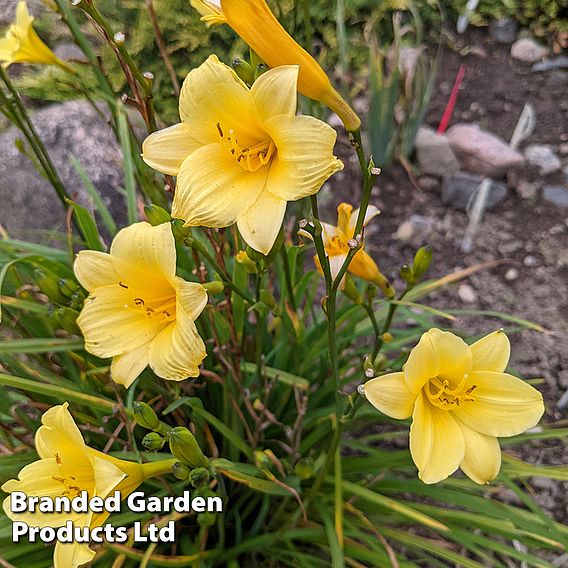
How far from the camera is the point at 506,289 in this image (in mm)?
2287

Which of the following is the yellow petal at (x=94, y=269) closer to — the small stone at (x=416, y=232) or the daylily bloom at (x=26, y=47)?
the daylily bloom at (x=26, y=47)

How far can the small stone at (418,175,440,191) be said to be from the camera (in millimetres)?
2717

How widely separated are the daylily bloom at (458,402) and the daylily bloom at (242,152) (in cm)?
32

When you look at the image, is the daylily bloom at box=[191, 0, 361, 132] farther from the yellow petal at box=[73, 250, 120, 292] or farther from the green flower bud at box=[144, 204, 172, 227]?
the yellow petal at box=[73, 250, 120, 292]

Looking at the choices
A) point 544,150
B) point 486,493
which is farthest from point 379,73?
point 486,493

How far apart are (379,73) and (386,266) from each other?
830 mm

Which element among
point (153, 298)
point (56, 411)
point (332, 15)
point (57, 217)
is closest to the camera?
point (56, 411)

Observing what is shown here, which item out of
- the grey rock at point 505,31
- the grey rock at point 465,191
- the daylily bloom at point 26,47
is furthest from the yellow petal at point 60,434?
the grey rock at point 505,31

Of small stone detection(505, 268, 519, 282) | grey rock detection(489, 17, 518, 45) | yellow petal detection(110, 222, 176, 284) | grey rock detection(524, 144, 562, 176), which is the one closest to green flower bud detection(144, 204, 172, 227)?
yellow petal detection(110, 222, 176, 284)

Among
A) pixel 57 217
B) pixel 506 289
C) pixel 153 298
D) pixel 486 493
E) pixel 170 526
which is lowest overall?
pixel 486 493

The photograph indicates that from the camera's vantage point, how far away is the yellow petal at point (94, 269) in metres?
0.99

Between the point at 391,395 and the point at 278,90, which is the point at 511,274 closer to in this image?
the point at 391,395

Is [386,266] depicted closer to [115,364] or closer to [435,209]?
[435,209]

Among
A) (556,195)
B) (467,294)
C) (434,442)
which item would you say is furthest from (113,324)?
(556,195)
